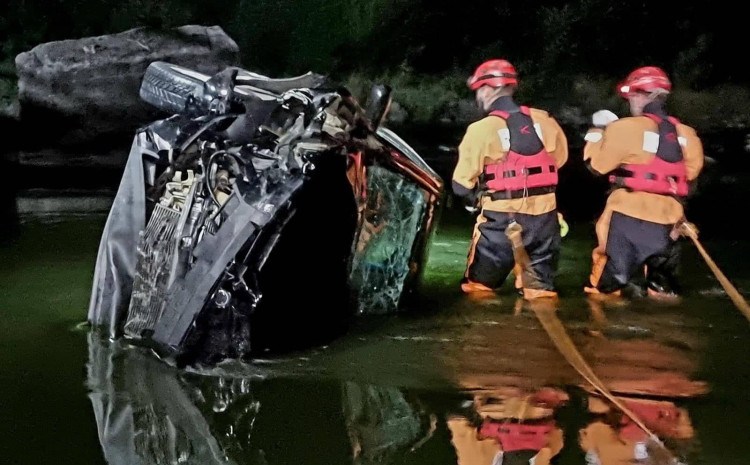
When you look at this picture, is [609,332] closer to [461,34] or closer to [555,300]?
[555,300]

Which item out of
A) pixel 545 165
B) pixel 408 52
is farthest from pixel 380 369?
pixel 408 52

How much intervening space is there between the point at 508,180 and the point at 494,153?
19 cm

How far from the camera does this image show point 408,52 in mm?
20344

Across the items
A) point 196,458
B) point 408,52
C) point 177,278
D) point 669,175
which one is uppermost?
point 408,52

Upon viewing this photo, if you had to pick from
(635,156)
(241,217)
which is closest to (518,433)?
(241,217)

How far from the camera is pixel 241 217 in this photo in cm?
437

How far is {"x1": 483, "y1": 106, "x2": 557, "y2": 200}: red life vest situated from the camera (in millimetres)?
5645

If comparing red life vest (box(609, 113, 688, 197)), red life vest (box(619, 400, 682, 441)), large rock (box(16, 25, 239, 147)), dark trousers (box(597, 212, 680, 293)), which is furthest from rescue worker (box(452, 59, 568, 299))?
large rock (box(16, 25, 239, 147))

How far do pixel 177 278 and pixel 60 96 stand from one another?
40.0ft

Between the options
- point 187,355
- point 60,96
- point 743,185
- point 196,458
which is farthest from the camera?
point 60,96

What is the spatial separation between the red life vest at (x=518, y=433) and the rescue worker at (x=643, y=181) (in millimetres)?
2356

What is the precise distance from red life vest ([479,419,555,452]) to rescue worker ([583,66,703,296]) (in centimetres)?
236

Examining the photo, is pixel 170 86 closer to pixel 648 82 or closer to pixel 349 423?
pixel 349 423

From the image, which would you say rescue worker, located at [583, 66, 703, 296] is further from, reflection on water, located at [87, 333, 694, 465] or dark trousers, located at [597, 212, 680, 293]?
reflection on water, located at [87, 333, 694, 465]
